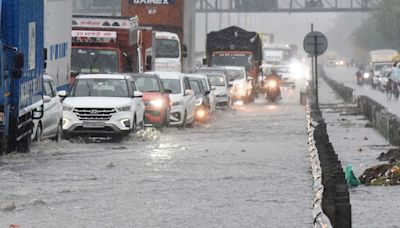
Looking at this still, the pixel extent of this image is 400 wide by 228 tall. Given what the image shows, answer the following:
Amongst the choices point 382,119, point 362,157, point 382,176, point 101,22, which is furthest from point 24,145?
point 101,22

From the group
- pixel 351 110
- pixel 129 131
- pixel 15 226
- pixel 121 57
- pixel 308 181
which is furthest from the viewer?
pixel 351 110

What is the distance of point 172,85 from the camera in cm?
3522

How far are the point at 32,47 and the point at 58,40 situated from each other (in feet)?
32.1

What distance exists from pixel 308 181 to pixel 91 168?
380 cm

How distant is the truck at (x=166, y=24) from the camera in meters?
51.2

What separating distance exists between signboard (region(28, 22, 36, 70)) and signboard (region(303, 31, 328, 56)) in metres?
15.8

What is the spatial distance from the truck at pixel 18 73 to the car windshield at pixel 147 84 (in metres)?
9.50

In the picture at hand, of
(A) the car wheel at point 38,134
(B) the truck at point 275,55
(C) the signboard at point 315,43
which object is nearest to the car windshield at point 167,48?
(C) the signboard at point 315,43

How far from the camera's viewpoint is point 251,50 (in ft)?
207

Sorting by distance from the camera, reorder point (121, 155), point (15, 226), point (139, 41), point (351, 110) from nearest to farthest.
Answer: point (15, 226), point (121, 155), point (139, 41), point (351, 110)

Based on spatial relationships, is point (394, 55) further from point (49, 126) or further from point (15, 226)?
point (15, 226)

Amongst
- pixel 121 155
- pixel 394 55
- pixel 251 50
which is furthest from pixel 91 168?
pixel 394 55

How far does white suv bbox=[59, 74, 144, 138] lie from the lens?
88.8ft

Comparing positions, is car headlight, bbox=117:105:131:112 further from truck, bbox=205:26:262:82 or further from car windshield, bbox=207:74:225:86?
truck, bbox=205:26:262:82
